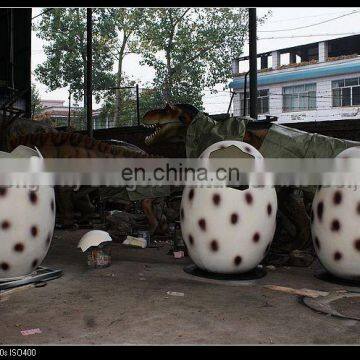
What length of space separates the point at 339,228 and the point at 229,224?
1.14m

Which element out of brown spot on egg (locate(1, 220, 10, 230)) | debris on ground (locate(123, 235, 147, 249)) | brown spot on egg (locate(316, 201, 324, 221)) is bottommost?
debris on ground (locate(123, 235, 147, 249))

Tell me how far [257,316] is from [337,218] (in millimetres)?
1495

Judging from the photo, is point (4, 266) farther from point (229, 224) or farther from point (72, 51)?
point (72, 51)

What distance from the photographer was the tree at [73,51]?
23.1 metres

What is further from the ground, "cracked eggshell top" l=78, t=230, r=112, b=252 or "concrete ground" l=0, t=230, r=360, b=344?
"cracked eggshell top" l=78, t=230, r=112, b=252

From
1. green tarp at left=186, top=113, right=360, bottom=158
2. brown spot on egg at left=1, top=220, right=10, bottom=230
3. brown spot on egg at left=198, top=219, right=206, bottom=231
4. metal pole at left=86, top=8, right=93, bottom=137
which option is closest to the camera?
brown spot on egg at left=1, top=220, right=10, bottom=230

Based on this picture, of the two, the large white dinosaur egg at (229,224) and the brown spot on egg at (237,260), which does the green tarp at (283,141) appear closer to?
the large white dinosaur egg at (229,224)

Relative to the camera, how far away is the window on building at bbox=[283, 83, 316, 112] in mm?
22422

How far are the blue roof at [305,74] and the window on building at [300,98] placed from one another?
51 centimetres

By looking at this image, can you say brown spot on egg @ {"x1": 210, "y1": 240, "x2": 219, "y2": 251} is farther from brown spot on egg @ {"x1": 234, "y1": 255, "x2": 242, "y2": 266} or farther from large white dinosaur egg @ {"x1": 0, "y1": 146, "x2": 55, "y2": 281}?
large white dinosaur egg @ {"x1": 0, "y1": 146, "x2": 55, "y2": 281}

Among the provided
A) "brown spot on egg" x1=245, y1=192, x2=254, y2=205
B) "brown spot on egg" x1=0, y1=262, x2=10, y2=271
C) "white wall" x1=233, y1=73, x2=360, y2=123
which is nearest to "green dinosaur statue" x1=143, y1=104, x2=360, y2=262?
"brown spot on egg" x1=245, y1=192, x2=254, y2=205

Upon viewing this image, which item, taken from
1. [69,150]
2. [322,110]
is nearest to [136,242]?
Result: [69,150]

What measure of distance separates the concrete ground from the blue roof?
1823cm

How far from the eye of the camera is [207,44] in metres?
21.4
